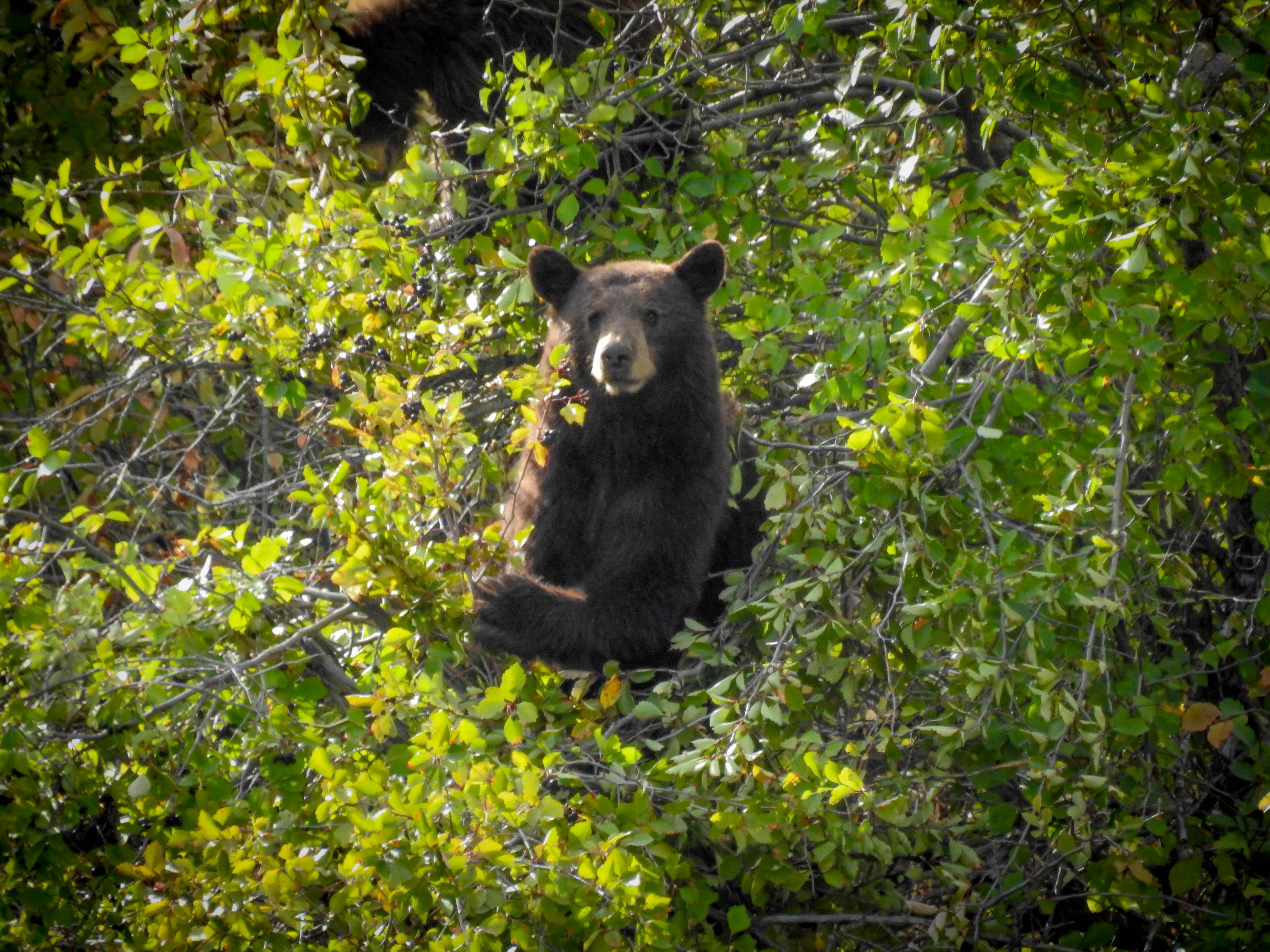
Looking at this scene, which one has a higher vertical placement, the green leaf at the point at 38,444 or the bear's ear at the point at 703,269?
the green leaf at the point at 38,444

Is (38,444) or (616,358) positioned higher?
(38,444)

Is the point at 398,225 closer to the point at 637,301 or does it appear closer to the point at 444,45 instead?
the point at 637,301

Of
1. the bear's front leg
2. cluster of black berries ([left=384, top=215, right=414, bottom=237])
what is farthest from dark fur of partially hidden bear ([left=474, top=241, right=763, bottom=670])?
cluster of black berries ([left=384, top=215, right=414, bottom=237])

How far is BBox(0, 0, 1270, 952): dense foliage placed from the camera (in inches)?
116

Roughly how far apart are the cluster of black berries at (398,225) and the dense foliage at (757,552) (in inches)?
0.8

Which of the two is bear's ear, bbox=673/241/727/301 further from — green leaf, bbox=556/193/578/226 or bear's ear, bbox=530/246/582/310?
green leaf, bbox=556/193/578/226

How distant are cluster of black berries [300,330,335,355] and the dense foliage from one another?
0.01 m

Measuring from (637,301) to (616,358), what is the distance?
1.26 ft

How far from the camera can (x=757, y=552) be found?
386 centimetres

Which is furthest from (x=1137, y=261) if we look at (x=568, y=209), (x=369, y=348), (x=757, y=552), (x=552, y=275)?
(x=369, y=348)

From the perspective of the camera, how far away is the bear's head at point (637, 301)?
440cm

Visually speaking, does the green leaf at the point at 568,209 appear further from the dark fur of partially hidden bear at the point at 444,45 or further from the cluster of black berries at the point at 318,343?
the dark fur of partially hidden bear at the point at 444,45

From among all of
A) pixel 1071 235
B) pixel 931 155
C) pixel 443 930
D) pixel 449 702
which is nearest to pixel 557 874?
pixel 443 930

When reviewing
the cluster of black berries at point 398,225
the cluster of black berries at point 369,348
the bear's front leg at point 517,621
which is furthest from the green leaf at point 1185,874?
the cluster of black berries at point 398,225
